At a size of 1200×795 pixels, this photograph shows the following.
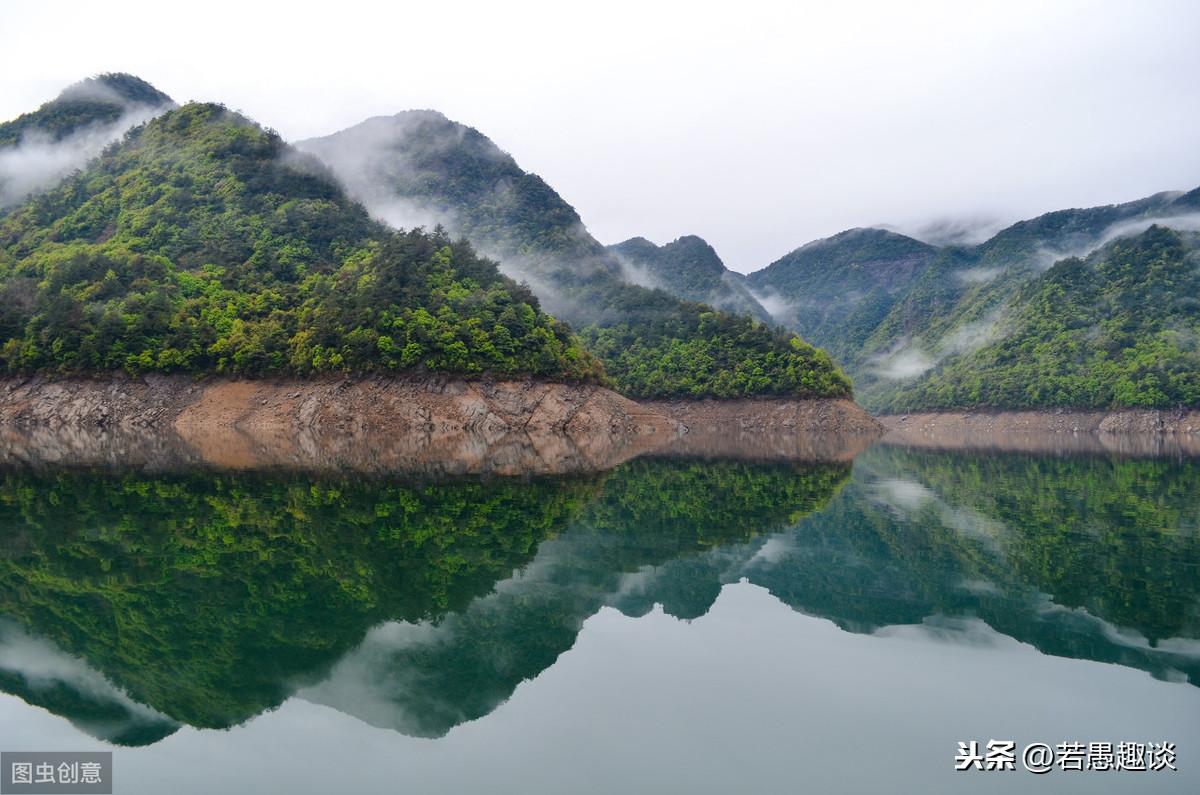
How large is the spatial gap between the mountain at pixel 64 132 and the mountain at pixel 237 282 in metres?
9.83

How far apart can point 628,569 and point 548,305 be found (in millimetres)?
165370

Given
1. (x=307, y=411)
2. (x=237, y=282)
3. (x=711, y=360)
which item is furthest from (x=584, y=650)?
(x=711, y=360)

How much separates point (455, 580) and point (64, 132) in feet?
588

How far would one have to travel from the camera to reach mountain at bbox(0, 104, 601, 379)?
81.4m

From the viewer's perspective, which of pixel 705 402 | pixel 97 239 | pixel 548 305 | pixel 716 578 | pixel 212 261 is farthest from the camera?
pixel 548 305

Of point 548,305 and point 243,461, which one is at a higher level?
point 548,305

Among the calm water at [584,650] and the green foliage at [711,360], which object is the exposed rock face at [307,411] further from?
the calm water at [584,650]

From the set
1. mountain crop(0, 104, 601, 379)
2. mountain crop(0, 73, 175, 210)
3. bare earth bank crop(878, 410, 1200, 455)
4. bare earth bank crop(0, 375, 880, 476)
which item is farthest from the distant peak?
bare earth bank crop(878, 410, 1200, 455)

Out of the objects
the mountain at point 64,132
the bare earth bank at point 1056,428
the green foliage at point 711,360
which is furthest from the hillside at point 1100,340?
the mountain at point 64,132

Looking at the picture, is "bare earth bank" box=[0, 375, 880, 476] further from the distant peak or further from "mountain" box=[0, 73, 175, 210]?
the distant peak

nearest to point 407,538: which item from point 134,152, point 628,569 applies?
point 628,569

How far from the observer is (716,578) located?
14.7 meters

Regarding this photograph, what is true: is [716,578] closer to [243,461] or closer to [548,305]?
[243,461]

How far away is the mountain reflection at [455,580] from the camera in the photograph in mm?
9125
